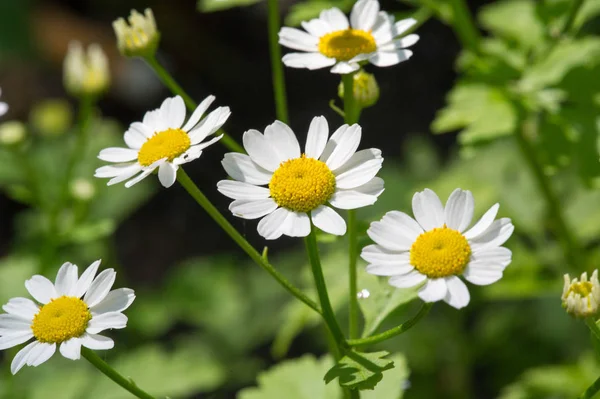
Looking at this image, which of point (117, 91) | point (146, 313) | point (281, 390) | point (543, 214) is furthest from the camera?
point (117, 91)

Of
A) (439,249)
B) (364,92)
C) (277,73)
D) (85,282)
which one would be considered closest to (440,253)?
(439,249)

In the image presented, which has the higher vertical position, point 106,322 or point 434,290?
point 106,322

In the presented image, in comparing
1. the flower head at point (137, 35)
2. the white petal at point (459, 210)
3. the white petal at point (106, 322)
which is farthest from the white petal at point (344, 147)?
the flower head at point (137, 35)

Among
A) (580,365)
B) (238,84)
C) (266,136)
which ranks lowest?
(580,365)

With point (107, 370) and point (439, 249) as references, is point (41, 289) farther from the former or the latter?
point (439, 249)

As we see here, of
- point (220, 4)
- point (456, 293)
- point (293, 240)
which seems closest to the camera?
point (456, 293)

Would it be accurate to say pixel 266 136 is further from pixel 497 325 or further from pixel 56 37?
pixel 56 37

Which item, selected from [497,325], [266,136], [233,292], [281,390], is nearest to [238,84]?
[233,292]
